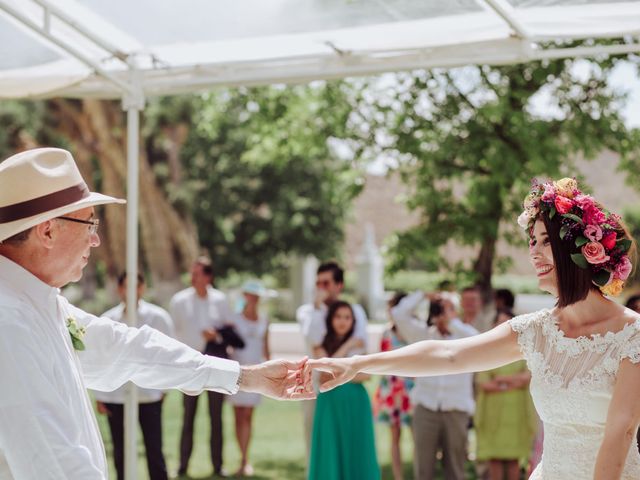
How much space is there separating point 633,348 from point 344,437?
4.40 m

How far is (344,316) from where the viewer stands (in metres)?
7.77

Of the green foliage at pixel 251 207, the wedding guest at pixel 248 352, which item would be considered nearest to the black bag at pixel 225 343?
the wedding guest at pixel 248 352

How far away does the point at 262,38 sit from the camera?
21.9 ft

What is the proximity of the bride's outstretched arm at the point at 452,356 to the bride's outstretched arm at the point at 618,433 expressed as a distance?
58 centimetres

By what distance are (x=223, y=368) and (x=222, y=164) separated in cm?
3302

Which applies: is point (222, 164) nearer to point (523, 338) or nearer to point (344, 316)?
point (344, 316)

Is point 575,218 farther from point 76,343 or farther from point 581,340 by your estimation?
point 76,343

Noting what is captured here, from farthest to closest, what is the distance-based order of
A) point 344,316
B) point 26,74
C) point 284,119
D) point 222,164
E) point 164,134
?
1. point 222,164
2. point 164,134
3. point 284,119
4. point 344,316
5. point 26,74

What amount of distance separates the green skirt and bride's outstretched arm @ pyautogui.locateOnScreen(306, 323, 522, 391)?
11.5 ft

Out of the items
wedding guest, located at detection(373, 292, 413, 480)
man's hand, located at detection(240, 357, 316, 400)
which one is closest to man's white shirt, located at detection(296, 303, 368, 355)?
wedding guest, located at detection(373, 292, 413, 480)

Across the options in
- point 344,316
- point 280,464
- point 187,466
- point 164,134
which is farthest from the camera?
point 164,134

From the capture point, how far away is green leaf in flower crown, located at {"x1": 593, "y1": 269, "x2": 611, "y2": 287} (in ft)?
11.2

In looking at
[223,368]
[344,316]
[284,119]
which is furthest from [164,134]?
[223,368]

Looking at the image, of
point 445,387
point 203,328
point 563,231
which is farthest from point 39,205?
point 203,328
